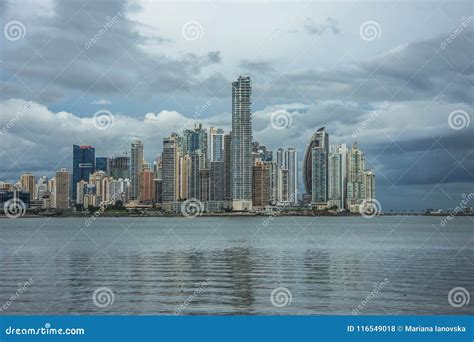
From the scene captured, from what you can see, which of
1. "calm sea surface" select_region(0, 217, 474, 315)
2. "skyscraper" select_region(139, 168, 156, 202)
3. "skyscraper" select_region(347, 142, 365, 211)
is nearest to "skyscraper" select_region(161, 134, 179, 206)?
"skyscraper" select_region(139, 168, 156, 202)

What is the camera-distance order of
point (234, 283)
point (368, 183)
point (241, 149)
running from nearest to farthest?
point (234, 283) → point (368, 183) → point (241, 149)

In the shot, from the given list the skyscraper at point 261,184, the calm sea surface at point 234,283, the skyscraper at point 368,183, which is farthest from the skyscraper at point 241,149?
the calm sea surface at point 234,283

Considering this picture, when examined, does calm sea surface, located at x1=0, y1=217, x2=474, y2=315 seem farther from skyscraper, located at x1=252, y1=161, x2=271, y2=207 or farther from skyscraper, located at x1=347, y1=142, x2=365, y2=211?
skyscraper, located at x1=252, y1=161, x2=271, y2=207

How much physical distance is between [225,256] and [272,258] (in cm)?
176

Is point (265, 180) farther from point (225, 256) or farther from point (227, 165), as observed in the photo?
point (225, 256)

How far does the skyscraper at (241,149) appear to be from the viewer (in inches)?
1609

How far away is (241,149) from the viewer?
45594 millimetres

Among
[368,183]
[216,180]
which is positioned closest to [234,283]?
[368,183]

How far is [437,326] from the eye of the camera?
784cm

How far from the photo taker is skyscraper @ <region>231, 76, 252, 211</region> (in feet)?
134

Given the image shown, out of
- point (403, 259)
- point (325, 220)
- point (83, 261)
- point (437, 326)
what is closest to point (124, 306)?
point (437, 326)

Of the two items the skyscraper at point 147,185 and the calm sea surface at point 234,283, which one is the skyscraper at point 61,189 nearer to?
the skyscraper at point 147,185

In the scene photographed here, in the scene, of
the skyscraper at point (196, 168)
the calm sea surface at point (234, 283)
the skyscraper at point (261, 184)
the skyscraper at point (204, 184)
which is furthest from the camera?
the skyscraper at point (196, 168)

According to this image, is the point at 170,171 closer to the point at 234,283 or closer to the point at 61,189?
the point at 61,189
